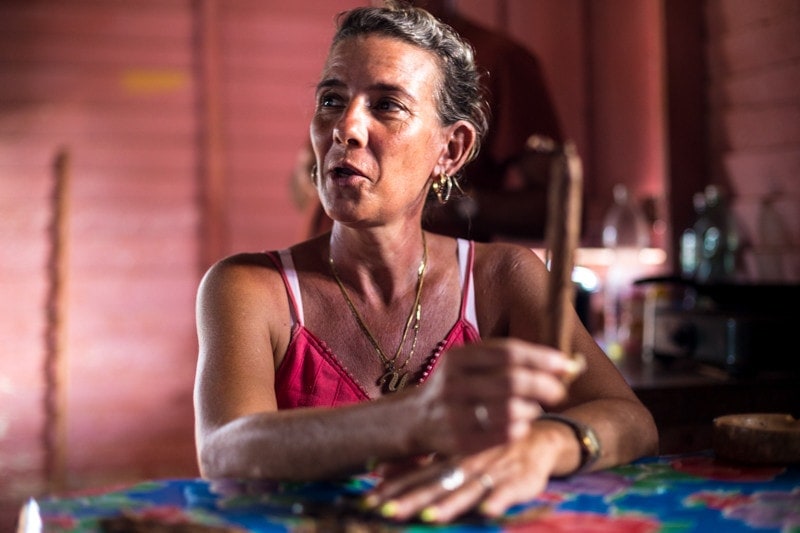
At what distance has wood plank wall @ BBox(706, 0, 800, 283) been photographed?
9.85ft

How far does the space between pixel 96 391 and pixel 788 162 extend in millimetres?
3675

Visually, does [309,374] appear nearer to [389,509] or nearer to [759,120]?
[389,509]

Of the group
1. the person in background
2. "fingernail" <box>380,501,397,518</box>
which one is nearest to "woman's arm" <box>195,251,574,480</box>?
"fingernail" <box>380,501,397,518</box>

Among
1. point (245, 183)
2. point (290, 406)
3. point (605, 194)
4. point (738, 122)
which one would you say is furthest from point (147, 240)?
point (290, 406)

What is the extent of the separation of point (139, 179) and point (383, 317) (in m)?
3.56

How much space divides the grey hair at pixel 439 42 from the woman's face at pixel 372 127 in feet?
0.09

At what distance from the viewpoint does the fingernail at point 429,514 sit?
1.02 metres

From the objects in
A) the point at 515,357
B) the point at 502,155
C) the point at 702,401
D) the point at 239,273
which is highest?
the point at 502,155

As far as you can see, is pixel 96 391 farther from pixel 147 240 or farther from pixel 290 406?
pixel 290 406

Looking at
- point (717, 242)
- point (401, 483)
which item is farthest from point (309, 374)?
point (717, 242)

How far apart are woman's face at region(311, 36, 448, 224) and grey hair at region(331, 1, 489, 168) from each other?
0.03m

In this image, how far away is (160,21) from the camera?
5.10 m

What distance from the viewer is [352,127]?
1662mm

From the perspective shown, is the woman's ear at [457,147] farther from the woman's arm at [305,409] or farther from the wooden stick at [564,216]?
the wooden stick at [564,216]
